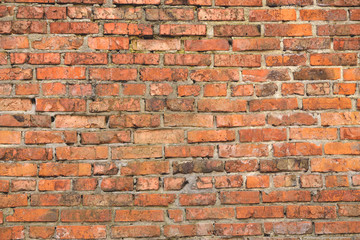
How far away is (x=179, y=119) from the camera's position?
5.35 ft

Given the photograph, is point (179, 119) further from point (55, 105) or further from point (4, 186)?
point (4, 186)

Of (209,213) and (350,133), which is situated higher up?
(350,133)

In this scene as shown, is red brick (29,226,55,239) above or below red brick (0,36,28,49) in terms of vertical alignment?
below

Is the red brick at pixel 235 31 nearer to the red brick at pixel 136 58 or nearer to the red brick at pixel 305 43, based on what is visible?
the red brick at pixel 305 43

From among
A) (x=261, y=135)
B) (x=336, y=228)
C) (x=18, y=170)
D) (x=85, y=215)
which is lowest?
(x=336, y=228)

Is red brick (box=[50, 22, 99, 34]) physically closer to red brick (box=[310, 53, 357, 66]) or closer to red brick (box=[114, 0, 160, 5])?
red brick (box=[114, 0, 160, 5])

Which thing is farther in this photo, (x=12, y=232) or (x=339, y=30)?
(x=339, y=30)

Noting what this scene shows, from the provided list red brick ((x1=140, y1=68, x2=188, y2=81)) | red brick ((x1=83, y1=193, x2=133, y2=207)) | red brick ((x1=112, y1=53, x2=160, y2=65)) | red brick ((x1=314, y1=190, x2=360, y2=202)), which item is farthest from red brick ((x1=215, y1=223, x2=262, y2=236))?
red brick ((x1=112, y1=53, x2=160, y2=65))

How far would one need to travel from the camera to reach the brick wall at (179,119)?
1585 mm

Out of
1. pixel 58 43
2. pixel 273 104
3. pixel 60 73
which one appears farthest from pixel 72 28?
Result: pixel 273 104

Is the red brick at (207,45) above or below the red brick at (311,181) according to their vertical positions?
above

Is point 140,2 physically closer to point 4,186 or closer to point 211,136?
point 211,136

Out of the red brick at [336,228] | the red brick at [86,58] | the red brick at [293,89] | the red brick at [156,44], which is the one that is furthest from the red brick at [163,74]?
the red brick at [336,228]

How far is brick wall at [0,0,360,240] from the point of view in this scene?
1585 millimetres
